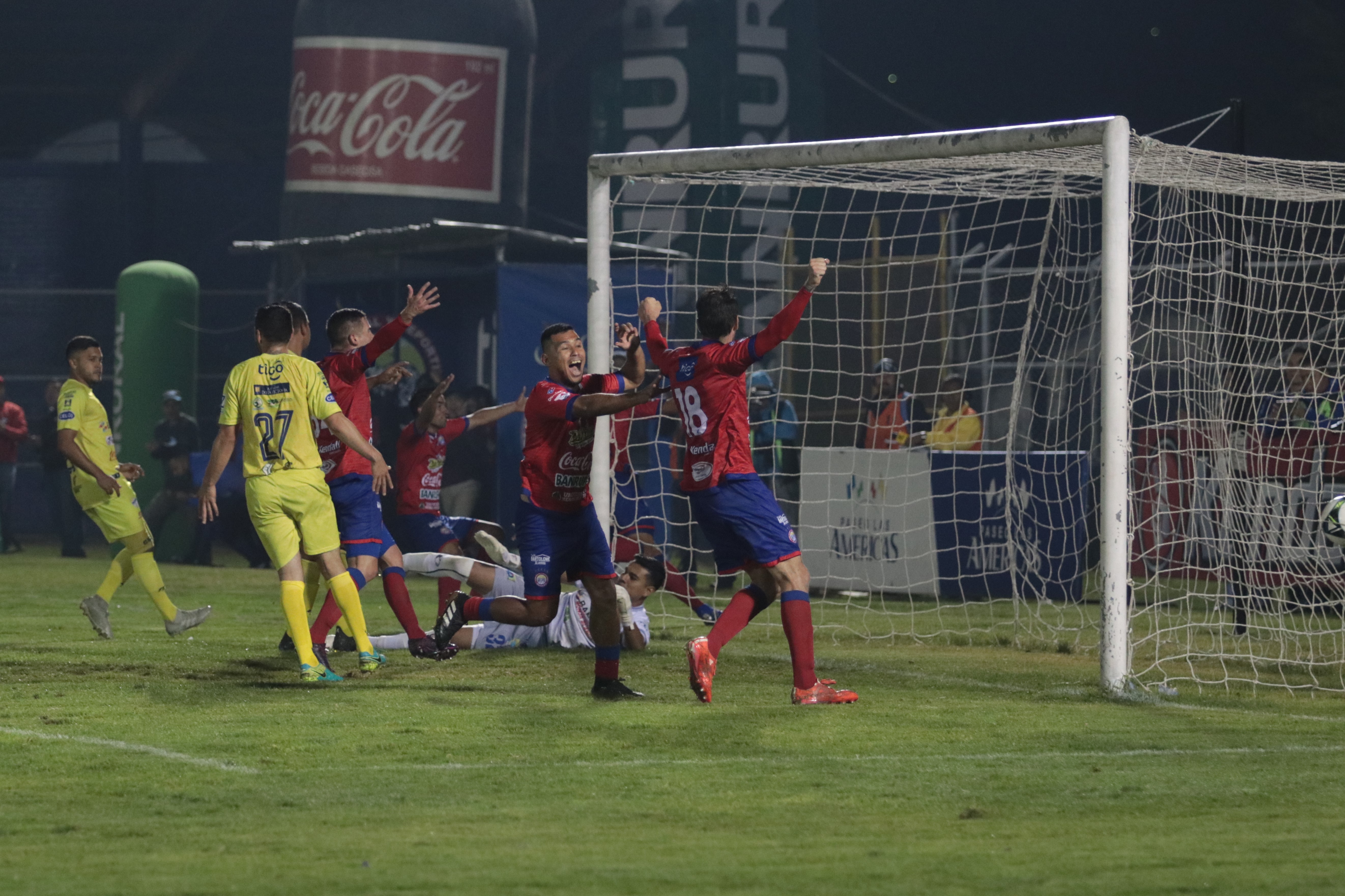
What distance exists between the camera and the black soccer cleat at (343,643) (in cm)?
1039

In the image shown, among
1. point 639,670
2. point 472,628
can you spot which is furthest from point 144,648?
point 639,670

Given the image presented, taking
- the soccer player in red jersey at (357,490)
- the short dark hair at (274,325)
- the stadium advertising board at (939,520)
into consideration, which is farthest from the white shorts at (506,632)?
the stadium advertising board at (939,520)

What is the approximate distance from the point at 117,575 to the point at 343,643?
167cm

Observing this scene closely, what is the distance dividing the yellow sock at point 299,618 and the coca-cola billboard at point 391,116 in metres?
13.5

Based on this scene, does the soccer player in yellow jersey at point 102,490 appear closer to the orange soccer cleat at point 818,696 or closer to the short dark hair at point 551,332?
the short dark hair at point 551,332

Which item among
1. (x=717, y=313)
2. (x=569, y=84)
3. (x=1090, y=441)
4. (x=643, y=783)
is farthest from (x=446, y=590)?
(x=569, y=84)

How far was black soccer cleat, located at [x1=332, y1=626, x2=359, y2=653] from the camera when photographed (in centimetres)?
1039

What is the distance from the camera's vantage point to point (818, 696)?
8289 mm

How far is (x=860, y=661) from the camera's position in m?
10.4

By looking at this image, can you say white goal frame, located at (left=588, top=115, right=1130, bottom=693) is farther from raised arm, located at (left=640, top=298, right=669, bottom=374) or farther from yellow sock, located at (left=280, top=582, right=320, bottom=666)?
yellow sock, located at (left=280, top=582, right=320, bottom=666)

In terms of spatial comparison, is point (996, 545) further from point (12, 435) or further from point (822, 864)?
point (12, 435)

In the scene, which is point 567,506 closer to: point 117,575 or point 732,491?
point 732,491

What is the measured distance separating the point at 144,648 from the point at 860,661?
4.26 m

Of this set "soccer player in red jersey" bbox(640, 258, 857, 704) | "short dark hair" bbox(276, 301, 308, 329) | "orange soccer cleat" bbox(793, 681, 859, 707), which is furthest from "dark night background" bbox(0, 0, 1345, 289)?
"orange soccer cleat" bbox(793, 681, 859, 707)
